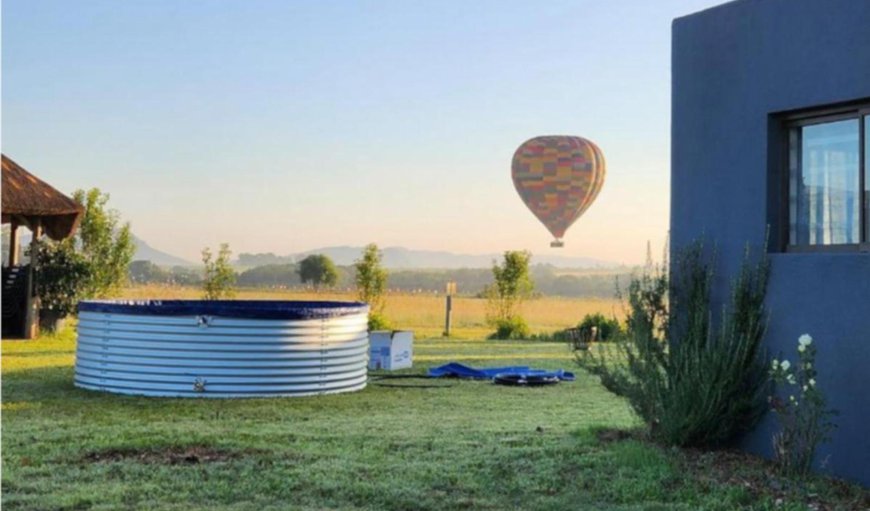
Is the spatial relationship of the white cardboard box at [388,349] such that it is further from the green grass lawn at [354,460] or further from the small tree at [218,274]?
the small tree at [218,274]

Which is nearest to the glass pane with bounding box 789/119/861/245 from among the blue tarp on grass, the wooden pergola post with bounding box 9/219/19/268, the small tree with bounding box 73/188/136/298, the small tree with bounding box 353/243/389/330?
the blue tarp on grass

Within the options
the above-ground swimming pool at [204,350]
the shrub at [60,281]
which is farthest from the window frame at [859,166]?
the shrub at [60,281]

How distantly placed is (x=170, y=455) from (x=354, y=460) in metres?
1.32

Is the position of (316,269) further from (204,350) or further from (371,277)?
(204,350)

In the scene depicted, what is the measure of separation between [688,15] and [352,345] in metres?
5.94

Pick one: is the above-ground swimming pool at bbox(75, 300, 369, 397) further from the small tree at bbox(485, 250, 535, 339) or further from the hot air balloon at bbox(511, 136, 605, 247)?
the hot air balloon at bbox(511, 136, 605, 247)

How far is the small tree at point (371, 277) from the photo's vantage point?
84.0 feet

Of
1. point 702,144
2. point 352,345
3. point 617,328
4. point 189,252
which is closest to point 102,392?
point 352,345

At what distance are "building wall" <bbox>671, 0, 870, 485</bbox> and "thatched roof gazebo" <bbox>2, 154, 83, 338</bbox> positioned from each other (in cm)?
1419

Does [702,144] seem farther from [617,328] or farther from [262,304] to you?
[262,304]

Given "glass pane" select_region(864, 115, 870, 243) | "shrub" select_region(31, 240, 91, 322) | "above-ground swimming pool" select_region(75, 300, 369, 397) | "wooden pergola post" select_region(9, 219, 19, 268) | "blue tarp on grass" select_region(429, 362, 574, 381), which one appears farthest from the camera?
"shrub" select_region(31, 240, 91, 322)

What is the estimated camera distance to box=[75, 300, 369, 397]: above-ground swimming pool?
10.9 m

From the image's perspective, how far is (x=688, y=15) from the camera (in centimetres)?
794

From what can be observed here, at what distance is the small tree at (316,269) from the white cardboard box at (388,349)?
34.3 m
